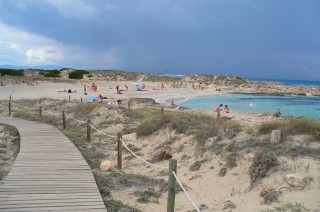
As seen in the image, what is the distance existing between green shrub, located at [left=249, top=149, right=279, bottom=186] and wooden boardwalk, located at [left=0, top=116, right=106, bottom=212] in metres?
3.75

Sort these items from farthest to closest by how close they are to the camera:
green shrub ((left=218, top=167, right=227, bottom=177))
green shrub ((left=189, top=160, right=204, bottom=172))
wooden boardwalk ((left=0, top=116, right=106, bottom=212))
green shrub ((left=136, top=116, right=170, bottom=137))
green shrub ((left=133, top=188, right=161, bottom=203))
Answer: green shrub ((left=136, top=116, right=170, bottom=137))
green shrub ((left=189, top=160, right=204, bottom=172))
green shrub ((left=218, top=167, right=227, bottom=177))
green shrub ((left=133, top=188, right=161, bottom=203))
wooden boardwalk ((left=0, top=116, right=106, bottom=212))

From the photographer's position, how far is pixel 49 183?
7.84 m

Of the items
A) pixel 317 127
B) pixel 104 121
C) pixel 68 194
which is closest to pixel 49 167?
pixel 68 194

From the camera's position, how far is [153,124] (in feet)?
47.2

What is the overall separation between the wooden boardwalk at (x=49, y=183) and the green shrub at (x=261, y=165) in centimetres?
375

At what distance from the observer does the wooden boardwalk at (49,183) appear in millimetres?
6502

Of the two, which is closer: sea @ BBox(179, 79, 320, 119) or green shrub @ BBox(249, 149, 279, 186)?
green shrub @ BBox(249, 149, 279, 186)

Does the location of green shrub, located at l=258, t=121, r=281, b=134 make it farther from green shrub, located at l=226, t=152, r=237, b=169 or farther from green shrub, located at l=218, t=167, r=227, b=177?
green shrub, located at l=218, t=167, r=227, b=177

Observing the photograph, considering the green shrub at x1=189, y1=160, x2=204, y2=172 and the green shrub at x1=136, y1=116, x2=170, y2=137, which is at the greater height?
the green shrub at x1=136, y1=116, x2=170, y2=137

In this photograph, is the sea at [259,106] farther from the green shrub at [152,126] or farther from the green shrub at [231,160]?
the green shrub at [231,160]

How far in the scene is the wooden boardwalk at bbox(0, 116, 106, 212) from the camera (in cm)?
650

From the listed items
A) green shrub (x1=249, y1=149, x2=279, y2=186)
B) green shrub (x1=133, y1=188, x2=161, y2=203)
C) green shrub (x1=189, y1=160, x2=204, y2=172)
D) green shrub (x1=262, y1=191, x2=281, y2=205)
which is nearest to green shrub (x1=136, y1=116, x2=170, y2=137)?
green shrub (x1=189, y1=160, x2=204, y2=172)

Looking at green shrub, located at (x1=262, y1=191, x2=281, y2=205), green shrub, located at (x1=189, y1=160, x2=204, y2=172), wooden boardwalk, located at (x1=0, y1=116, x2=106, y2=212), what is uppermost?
green shrub, located at (x1=262, y1=191, x2=281, y2=205)

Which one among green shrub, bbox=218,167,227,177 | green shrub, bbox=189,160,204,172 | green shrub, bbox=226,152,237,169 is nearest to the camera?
green shrub, bbox=218,167,227,177
